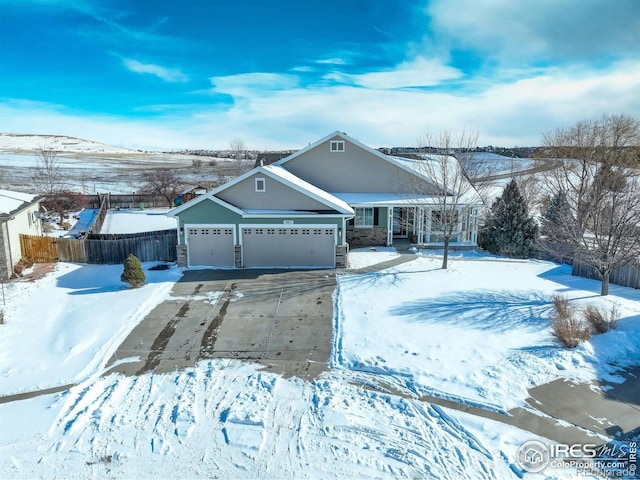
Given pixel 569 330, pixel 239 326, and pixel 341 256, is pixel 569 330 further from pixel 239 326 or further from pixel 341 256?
pixel 341 256

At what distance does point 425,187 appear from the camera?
73.8 feet

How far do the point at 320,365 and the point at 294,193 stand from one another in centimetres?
990

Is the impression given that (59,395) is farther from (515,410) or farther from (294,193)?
(294,193)

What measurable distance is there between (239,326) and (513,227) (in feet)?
53.4

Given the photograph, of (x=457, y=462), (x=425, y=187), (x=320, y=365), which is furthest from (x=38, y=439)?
(x=425, y=187)

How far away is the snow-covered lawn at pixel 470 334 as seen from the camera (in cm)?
920

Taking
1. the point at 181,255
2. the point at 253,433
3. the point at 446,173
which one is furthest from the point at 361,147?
the point at 253,433

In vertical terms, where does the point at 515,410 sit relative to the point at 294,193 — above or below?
below

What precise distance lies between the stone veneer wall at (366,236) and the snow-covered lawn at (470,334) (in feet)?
19.0

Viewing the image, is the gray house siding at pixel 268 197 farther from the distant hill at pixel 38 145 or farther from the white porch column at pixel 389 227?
the distant hill at pixel 38 145

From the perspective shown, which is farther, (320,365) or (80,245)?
(80,245)

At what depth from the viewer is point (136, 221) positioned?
100 ft

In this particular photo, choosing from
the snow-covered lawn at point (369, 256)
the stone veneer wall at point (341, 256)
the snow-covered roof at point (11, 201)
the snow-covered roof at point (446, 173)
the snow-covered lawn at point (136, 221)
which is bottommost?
the snow-covered lawn at point (369, 256)

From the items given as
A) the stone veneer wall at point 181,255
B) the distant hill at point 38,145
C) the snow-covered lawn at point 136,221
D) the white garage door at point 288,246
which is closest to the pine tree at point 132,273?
the stone veneer wall at point 181,255
